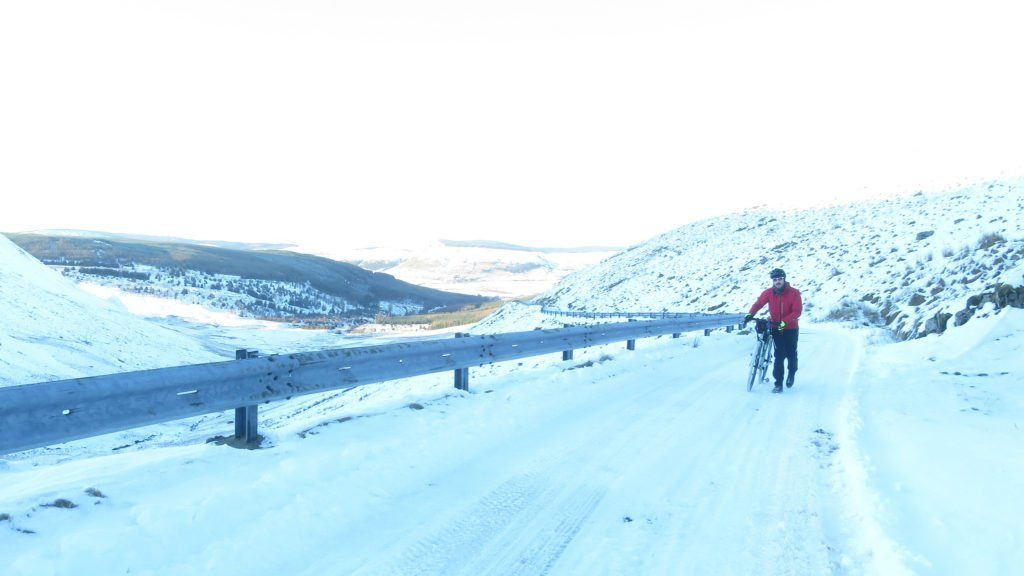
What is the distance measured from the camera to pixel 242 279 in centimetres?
10962

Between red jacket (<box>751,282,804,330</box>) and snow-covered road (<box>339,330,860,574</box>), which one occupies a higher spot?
red jacket (<box>751,282,804,330</box>)

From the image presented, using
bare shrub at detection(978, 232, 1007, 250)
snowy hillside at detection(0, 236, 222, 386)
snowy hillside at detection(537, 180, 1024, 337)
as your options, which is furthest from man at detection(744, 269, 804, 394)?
snowy hillside at detection(0, 236, 222, 386)

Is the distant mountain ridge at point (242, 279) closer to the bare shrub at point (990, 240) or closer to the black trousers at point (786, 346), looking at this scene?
the bare shrub at point (990, 240)

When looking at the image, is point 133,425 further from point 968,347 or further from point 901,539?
point 968,347

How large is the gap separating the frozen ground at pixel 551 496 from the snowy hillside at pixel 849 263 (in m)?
9.44

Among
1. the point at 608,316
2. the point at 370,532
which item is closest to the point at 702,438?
the point at 370,532

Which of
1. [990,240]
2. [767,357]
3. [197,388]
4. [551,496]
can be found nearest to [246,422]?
[197,388]

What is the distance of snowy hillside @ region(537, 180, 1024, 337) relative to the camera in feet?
57.5

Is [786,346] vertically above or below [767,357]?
above

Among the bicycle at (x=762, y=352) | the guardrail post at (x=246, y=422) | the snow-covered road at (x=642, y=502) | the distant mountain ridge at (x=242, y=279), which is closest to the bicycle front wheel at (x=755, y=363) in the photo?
the bicycle at (x=762, y=352)

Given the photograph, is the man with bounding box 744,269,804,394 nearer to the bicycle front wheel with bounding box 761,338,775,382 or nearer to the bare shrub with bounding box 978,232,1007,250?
the bicycle front wheel with bounding box 761,338,775,382

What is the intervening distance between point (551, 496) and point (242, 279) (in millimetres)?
117007

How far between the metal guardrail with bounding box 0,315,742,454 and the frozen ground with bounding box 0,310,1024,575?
425 millimetres

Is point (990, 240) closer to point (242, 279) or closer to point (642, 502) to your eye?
point (642, 502)
